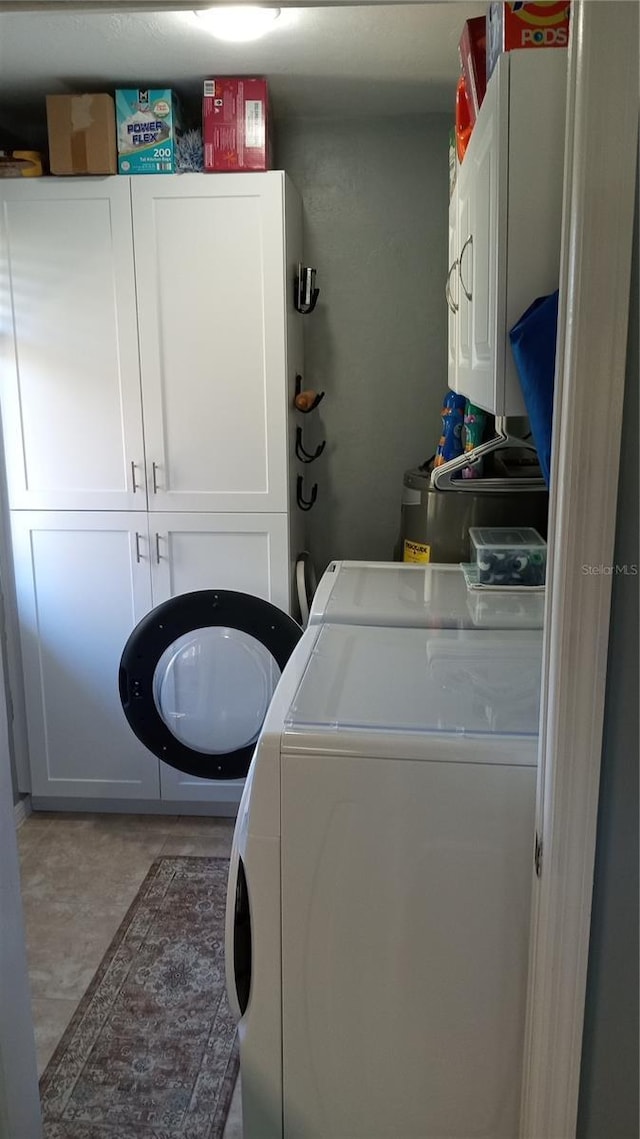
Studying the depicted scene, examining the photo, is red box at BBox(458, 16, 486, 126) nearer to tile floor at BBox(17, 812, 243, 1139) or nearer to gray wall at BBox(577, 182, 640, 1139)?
gray wall at BBox(577, 182, 640, 1139)

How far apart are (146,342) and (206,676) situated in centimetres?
104

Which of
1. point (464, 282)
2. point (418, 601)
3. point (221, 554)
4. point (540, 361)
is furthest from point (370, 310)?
point (540, 361)

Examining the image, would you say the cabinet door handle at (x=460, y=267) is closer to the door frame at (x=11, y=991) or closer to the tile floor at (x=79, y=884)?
the door frame at (x=11, y=991)

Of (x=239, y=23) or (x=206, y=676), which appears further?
(x=206, y=676)

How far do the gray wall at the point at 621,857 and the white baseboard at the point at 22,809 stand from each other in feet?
7.54

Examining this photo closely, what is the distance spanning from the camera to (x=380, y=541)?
3.09 m

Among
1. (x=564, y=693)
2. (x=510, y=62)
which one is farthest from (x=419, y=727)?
(x=510, y=62)

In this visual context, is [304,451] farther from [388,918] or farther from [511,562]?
[388,918]

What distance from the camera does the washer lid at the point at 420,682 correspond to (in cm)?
134

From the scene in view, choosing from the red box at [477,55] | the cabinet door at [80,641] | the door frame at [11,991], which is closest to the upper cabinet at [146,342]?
the cabinet door at [80,641]

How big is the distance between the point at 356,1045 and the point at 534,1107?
302mm

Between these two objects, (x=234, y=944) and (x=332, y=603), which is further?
(x=332, y=603)

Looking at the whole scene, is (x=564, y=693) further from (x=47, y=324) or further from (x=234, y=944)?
(x=47, y=324)

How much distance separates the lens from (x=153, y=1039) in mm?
1967
